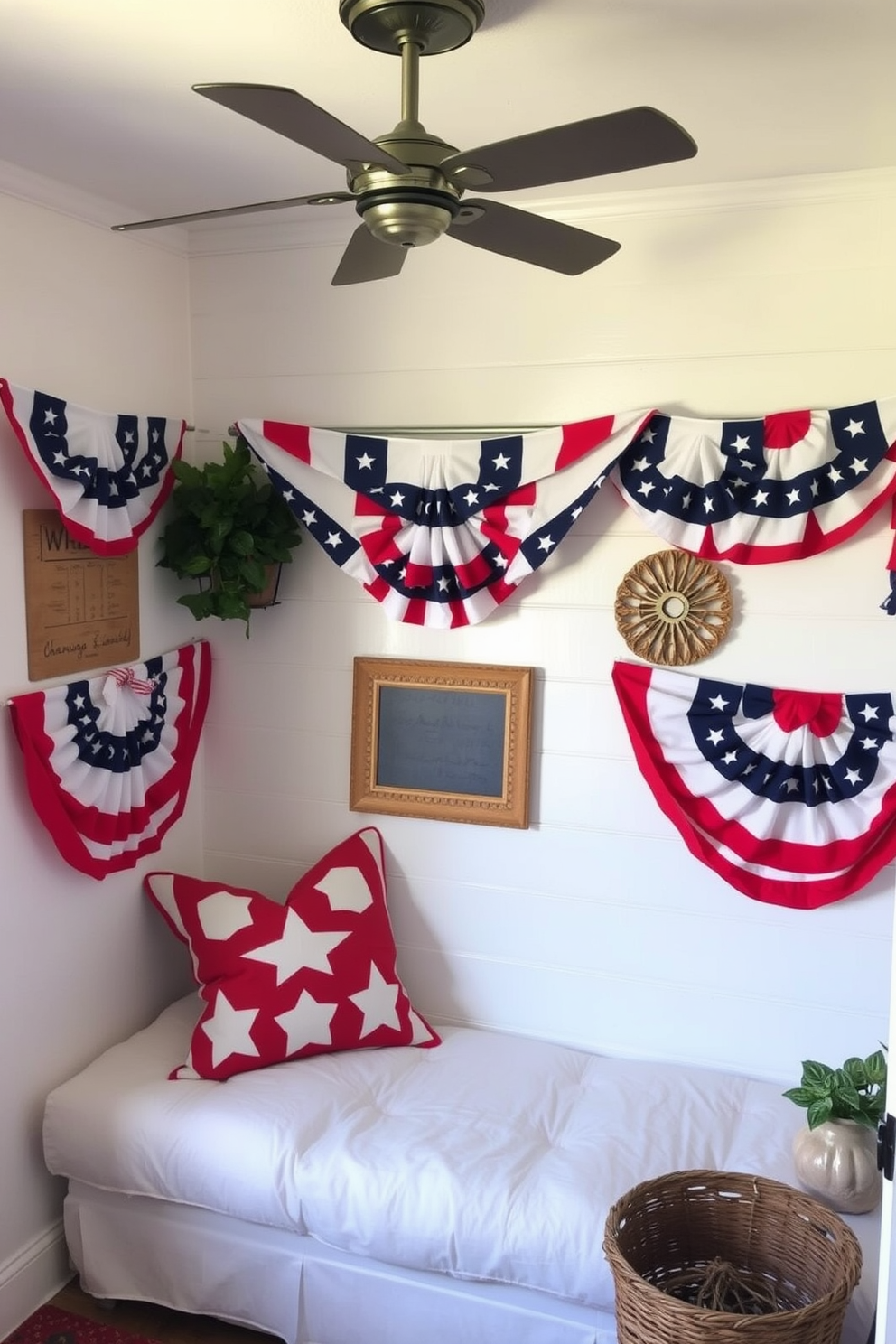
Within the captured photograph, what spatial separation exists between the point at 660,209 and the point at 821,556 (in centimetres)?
86

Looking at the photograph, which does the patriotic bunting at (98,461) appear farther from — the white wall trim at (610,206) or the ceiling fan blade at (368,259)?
the ceiling fan blade at (368,259)

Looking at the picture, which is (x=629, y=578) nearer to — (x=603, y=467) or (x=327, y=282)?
(x=603, y=467)

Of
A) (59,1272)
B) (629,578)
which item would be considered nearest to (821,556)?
(629,578)

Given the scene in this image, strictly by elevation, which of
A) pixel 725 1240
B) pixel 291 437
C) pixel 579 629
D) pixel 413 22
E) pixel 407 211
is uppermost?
pixel 413 22

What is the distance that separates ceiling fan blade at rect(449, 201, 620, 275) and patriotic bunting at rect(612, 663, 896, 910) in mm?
1038

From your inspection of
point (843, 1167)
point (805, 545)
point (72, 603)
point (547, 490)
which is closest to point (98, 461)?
point (72, 603)

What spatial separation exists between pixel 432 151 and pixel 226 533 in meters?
1.33

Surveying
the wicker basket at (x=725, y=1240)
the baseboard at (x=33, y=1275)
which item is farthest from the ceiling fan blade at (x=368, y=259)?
the baseboard at (x=33, y=1275)

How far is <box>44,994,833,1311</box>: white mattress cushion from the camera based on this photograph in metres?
2.16

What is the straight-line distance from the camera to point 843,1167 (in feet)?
6.95

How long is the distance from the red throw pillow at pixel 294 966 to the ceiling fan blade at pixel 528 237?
157 cm

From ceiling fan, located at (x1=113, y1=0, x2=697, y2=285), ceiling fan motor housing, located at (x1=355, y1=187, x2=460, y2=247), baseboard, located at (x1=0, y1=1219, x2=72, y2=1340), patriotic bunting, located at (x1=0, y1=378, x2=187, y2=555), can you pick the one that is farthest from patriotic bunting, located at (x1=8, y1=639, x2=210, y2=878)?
ceiling fan motor housing, located at (x1=355, y1=187, x2=460, y2=247)

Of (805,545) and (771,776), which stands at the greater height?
(805,545)

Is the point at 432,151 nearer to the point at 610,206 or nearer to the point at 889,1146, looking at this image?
the point at 610,206
